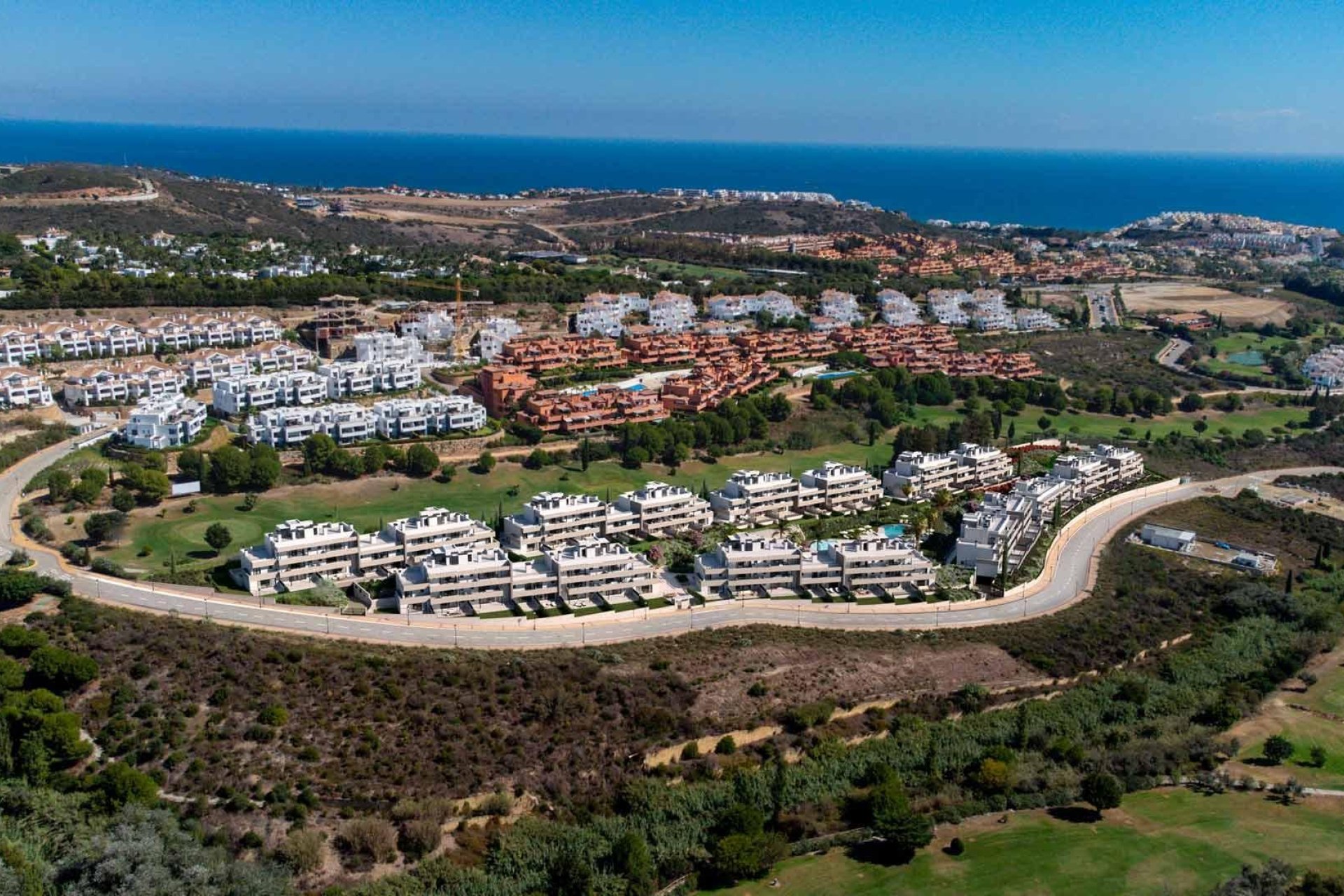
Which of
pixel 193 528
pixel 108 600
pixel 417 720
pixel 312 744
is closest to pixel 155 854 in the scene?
pixel 312 744

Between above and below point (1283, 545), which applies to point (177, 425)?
above

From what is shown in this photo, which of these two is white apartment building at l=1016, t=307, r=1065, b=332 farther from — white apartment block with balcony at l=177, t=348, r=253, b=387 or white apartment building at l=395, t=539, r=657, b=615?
white apartment building at l=395, t=539, r=657, b=615

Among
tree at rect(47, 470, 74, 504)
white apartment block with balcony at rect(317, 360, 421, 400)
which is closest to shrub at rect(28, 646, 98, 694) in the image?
tree at rect(47, 470, 74, 504)

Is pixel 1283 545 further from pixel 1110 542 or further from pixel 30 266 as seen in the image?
pixel 30 266

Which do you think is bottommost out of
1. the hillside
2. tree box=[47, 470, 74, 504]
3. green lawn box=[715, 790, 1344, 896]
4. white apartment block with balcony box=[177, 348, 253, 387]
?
green lawn box=[715, 790, 1344, 896]

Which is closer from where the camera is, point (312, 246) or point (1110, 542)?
point (1110, 542)

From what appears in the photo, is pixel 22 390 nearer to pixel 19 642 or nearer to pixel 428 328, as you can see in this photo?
pixel 428 328

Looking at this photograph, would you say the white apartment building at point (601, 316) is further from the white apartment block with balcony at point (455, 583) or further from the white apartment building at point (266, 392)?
the white apartment block with balcony at point (455, 583)
